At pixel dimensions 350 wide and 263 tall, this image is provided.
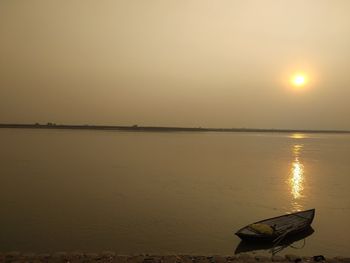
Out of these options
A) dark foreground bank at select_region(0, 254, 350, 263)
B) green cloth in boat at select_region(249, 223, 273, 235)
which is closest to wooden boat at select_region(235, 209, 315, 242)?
green cloth in boat at select_region(249, 223, 273, 235)

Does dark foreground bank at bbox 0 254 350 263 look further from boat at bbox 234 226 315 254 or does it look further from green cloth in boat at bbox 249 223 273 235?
green cloth in boat at bbox 249 223 273 235

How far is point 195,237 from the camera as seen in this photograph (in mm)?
17938

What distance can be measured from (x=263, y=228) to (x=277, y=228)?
3.90ft

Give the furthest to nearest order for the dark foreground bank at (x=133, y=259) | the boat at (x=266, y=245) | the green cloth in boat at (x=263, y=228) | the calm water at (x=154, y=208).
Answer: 1. the green cloth in boat at (x=263, y=228)
2. the calm water at (x=154, y=208)
3. the boat at (x=266, y=245)
4. the dark foreground bank at (x=133, y=259)

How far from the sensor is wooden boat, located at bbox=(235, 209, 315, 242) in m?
17.0

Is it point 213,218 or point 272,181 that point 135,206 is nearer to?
point 213,218

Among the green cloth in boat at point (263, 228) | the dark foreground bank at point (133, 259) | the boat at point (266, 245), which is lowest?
the boat at point (266, 245)

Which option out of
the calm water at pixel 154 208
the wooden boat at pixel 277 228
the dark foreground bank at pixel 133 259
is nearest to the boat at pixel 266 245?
the wooden boat at pixel 277 228

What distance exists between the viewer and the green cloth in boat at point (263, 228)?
1717cm

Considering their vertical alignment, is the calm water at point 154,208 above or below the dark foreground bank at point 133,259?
below

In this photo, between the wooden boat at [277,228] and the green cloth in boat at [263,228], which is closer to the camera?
the wooden boat at [277,228]

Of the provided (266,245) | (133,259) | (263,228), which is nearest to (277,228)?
(263,228)

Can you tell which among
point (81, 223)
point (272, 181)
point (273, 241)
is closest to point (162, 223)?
point (81, 223)

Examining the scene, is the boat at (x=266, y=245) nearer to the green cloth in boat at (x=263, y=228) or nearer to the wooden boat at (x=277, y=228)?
the wooden boat at (x=277, y=228)
